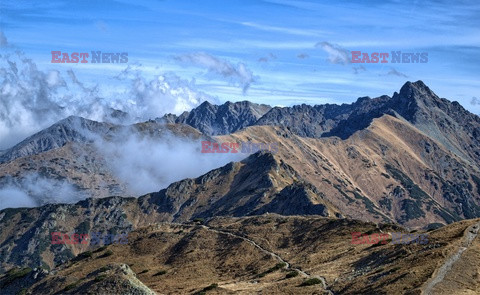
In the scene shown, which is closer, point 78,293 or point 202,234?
point 78,293

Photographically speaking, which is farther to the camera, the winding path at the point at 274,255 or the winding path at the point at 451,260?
the winding path at the point at 274,255

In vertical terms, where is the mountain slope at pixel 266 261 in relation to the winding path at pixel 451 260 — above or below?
below

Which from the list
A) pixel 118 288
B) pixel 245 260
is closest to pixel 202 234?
pixel 245 260

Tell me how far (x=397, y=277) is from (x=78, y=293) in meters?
55.3

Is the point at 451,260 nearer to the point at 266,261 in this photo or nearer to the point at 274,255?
the point at 266,261

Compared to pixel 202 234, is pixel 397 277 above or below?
above

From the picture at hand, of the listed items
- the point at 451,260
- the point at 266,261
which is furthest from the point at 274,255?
the point at 451,260

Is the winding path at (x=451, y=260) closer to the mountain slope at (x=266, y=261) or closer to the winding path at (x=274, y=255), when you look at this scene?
the mountain slope at (x=266, y=261)

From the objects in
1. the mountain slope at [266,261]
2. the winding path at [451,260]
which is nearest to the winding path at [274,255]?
Answer: the mountain slope at [266,261]

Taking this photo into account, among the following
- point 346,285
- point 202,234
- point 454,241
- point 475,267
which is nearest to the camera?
point 475,267

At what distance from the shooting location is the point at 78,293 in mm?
104125

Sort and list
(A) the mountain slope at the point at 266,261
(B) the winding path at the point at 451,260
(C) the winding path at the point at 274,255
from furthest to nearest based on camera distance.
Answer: (C) the winding path at the point at 274,255, (A) the mountain slope at the point at 266,261, (B) the winding path at the point at 451,260

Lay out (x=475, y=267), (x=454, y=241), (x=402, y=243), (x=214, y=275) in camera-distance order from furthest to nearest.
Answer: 1. (x=214, y=275)
2. (x=402, y=243)
3. (x=454, y=241)
4. (x=475, y=267)

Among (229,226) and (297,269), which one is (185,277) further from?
(229,226)
